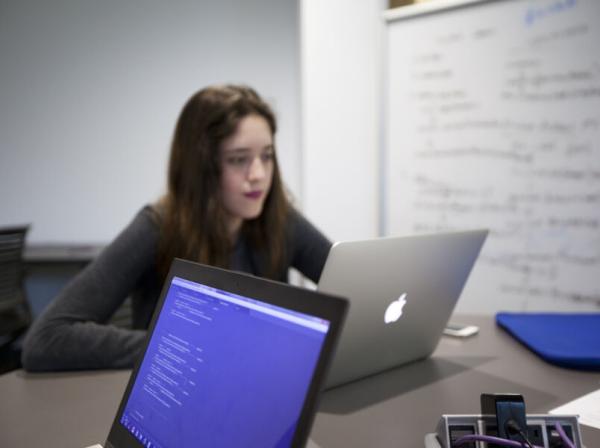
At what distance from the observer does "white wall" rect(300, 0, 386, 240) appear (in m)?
2.17

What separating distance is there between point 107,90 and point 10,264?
3.68 ft

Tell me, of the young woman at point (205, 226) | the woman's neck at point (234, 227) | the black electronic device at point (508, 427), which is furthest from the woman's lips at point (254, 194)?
the black electronic device at point (508, 427)

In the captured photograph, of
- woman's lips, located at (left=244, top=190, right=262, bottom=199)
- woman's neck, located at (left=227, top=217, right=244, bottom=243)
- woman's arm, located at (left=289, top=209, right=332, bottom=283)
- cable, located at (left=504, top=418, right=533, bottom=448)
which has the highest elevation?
woman's lips, located at (left=244, top=190, right=262, bottom=199)

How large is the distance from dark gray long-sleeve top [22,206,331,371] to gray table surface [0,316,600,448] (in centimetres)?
3

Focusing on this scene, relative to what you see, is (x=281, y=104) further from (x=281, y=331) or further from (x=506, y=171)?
(x=281, y=331)

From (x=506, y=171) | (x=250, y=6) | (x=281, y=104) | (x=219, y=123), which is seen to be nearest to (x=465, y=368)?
(x=219, y=123)

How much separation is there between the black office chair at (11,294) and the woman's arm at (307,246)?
4.41 ft

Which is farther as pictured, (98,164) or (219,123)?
(98,164)

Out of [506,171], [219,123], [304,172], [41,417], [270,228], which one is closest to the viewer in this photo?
[41,417]

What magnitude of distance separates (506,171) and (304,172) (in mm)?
854

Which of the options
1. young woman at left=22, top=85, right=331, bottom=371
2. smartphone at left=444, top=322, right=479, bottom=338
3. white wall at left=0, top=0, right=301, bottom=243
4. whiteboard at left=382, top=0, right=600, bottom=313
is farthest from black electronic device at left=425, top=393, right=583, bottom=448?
white wall at left=0, top=0, right=301, bottom=243

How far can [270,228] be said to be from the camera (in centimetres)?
144

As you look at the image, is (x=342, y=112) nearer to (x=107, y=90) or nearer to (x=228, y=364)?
(x=107, y=90)

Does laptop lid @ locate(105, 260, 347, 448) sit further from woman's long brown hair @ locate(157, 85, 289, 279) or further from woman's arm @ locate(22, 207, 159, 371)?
woman's long brown hair @ locate(157, 85, 289, 279)
